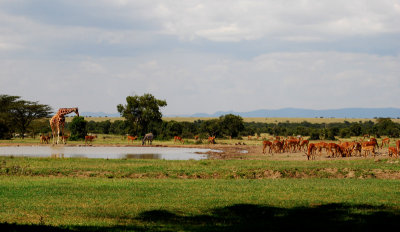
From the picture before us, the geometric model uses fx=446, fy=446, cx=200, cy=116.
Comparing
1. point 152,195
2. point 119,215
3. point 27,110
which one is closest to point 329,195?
point 152,195

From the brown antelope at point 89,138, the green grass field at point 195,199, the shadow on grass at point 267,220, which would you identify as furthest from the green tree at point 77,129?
the shadow on grass at point 267,220

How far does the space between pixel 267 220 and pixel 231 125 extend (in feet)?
210

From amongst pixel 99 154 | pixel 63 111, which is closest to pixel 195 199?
pixel 99 154

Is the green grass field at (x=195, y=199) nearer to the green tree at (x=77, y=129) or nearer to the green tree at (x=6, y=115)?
the green tree at (x=77, y=129)

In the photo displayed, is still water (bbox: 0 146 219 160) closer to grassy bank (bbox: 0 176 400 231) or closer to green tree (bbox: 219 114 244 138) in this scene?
grassy bank (bbox: 0 176 400 231)

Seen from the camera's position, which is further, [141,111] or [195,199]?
[141,111]

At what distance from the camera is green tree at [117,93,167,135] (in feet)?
223

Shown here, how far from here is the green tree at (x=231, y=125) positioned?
75744mm

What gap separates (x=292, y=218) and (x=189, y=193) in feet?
17.9

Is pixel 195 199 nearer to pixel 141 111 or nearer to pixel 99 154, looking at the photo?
pixel 99 154

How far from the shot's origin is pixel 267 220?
471 inches

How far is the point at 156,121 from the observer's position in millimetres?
70000

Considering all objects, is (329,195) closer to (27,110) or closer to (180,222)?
(180,222)

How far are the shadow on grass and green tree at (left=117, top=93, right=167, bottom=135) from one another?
2157 inches
